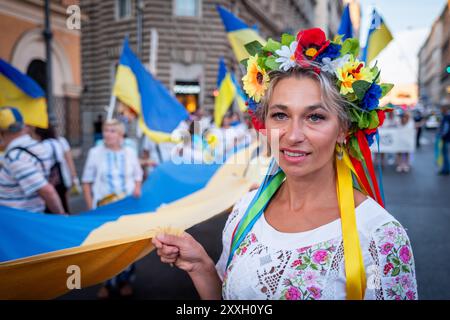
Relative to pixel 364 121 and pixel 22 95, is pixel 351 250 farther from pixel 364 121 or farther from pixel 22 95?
pixel 22 95

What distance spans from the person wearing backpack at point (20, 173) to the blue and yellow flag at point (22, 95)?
407 mm

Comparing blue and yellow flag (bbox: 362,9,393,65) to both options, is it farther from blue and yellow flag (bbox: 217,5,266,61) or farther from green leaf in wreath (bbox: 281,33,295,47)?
green leaf in wreath (bbox: 281,33,295,47)

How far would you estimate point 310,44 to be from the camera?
5.38 feet

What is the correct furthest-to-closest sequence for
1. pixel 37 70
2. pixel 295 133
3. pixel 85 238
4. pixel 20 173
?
pixel 37 70 < pixel 20 173 < pixel 85 238 < pixel 295 133

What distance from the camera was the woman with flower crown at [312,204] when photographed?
1440 mm

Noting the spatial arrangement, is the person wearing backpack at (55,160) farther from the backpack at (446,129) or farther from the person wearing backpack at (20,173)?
the backpack at (446,129)

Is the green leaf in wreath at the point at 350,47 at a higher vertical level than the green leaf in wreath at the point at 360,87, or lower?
higher

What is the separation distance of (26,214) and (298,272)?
6.54 feet

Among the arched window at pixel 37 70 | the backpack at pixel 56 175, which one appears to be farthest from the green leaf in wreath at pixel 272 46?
the arched window at pixel 37 70

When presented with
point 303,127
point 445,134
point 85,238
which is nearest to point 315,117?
point 303,127

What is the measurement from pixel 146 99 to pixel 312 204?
4.99m

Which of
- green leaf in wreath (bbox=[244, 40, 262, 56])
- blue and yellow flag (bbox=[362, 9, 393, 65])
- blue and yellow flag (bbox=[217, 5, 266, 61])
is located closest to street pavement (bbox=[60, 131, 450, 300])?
green leaf in wreath (bbox=[244, 40, 262, 56])

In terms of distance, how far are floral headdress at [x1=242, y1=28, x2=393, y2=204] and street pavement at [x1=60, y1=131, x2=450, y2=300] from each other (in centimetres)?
118

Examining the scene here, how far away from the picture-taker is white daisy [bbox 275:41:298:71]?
1615 millimetres
